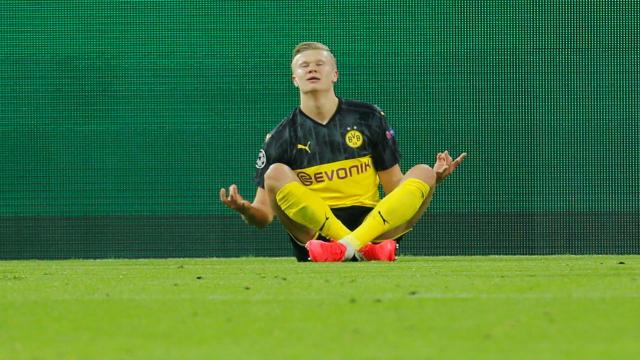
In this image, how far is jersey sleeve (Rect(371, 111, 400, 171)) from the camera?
538 cm

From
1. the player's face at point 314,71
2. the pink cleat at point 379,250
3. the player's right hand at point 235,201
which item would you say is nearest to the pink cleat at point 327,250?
the pink cleat at point 379,250

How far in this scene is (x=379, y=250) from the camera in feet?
17.4

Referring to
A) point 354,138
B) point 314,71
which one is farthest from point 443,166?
point 314,71

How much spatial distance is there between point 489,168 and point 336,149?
2.38 m

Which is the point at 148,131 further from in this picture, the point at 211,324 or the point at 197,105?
the point at 211,324

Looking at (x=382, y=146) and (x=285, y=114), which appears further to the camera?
(x=285, y=114)

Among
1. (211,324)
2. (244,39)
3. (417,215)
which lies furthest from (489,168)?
(211,324)

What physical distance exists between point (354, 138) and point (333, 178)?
0.20 metres

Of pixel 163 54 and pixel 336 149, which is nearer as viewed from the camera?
pixel 336 149

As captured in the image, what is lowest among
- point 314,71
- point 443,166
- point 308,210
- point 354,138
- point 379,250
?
point 379,250

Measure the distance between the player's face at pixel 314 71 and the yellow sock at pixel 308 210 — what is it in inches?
20.6

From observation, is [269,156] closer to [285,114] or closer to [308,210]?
[308,210]

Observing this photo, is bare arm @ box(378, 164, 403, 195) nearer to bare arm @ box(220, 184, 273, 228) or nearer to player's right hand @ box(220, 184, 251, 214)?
bare arm @ box(220, 184, 273, 228)

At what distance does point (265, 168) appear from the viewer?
534 centimetres
